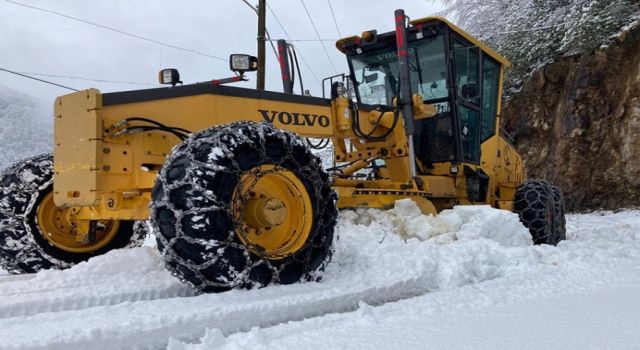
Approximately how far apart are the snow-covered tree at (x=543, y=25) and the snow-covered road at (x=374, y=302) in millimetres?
9678

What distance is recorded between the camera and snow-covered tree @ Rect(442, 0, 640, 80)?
1212 centimetres

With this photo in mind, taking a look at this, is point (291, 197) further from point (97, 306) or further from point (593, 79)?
point (593, 79)

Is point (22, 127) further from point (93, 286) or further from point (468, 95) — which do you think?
point (93, 286)

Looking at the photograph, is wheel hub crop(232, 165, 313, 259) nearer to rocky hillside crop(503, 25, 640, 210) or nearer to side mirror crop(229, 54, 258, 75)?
side mirror crop(229, 54, 258, 75)

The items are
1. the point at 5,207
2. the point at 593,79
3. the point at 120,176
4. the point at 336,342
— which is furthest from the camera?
the point at 593,79

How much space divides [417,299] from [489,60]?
15.4 ft

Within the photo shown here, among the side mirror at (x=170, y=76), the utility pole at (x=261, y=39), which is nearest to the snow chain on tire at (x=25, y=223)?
the side mirror at (x=170, y=76)

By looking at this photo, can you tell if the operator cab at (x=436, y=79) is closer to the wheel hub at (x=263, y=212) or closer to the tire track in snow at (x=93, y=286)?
the wheel hub at (x=263, y=212)

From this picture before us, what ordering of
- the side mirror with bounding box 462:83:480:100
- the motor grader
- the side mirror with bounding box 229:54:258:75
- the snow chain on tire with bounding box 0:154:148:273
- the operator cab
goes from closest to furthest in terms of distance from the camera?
the motor grader → the side mirror with bounding box 229:54:258:75 → the snow chain on tire with bounding box 0:154:148:273 → the side mirror with bounding box 462:83:480:100 → the operator cab

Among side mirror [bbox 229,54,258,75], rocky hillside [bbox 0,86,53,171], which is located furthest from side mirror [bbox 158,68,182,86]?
rocky hillside [bbox 0,86,53,171]

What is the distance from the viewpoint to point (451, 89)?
593 cm

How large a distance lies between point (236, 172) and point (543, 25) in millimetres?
14248

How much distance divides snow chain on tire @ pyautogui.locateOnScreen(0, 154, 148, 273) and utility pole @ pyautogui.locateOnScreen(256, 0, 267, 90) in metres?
8.01

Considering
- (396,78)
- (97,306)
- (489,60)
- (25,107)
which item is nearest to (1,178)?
(97,306)
